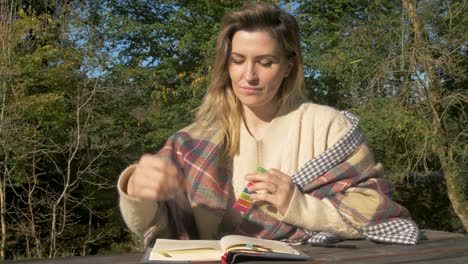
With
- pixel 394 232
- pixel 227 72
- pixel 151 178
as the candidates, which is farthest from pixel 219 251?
pixel 227 72

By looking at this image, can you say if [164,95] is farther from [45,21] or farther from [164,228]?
[164,228]

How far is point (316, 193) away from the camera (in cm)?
192

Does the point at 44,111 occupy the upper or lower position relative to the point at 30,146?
upper

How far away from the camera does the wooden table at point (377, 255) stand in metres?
1.47

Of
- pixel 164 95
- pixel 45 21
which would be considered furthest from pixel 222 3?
pixel 45 21

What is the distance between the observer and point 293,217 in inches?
70.4

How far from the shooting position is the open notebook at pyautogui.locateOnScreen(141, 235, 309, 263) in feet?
4.40

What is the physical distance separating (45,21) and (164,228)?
294 inches

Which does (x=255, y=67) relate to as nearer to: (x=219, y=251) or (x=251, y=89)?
(x=251, y=89)

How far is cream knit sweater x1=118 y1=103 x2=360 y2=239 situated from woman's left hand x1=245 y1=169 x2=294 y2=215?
0.02 metres

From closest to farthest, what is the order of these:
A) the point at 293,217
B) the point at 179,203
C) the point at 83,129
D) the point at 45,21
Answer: the point at 293,217, the point at 179,203, the point at 83,129, the point at 45,21

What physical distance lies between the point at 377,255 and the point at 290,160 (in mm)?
644

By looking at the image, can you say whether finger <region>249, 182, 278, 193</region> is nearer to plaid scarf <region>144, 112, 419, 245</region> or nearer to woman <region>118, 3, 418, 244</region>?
woman <region>118, 3, 418, 244</region>

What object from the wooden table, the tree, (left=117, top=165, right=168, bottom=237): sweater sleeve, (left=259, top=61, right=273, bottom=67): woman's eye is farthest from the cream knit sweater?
the tree
